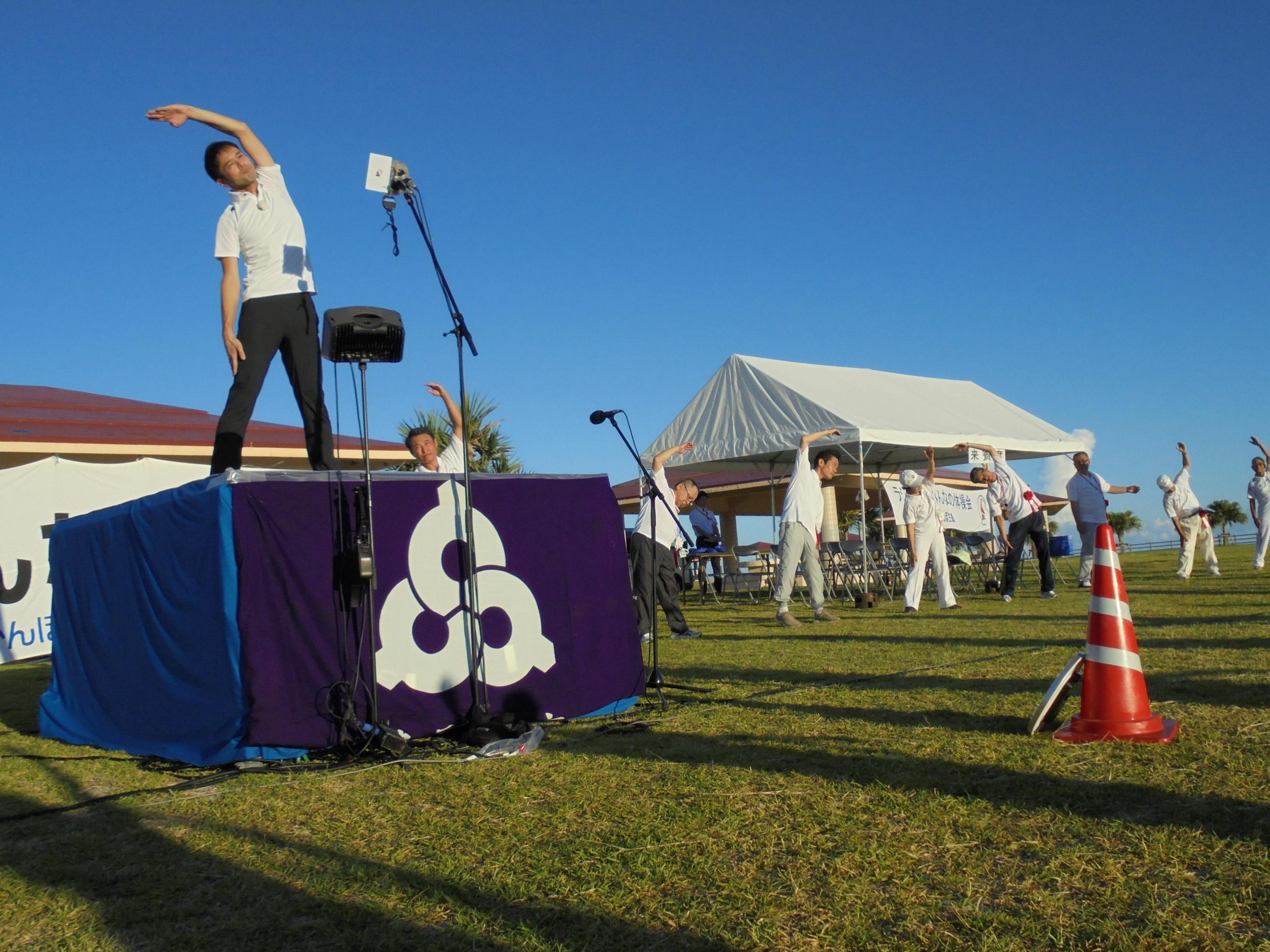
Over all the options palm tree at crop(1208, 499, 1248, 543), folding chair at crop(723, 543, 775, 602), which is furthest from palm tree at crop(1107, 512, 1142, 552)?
folding chair at crop(723, 543, 775, 602)

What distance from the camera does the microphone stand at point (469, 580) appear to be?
4.75 meters

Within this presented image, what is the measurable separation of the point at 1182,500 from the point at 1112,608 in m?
12.5

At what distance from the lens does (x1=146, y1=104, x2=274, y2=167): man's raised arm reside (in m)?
4.47

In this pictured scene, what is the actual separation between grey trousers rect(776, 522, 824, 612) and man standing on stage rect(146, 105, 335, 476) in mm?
6271

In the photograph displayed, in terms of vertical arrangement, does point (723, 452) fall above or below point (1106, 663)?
above

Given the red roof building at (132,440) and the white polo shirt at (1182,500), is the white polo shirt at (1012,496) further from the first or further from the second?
the red roof building at (132,440)

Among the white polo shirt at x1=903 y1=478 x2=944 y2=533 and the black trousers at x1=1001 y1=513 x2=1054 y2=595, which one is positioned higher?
the white polo shirt at x1=903 y1=478 x2=944 y2=533

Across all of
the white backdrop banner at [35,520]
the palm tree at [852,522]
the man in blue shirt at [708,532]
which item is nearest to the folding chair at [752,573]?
the man in blue shirt at [708,532]

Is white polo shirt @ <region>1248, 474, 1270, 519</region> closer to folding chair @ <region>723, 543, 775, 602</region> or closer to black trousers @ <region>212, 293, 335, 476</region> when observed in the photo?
folding chair @ <region>723, 543, 775, 602</region>

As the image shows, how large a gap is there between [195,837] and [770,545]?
16.0 m

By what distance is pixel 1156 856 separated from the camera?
2.46 meters

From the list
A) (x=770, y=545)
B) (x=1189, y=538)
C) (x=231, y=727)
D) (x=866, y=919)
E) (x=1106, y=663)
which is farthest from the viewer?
(x=770, y=545)

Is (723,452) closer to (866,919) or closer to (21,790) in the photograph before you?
(21,790)

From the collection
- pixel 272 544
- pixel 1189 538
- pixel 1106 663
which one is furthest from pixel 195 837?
pixel 1189 538
